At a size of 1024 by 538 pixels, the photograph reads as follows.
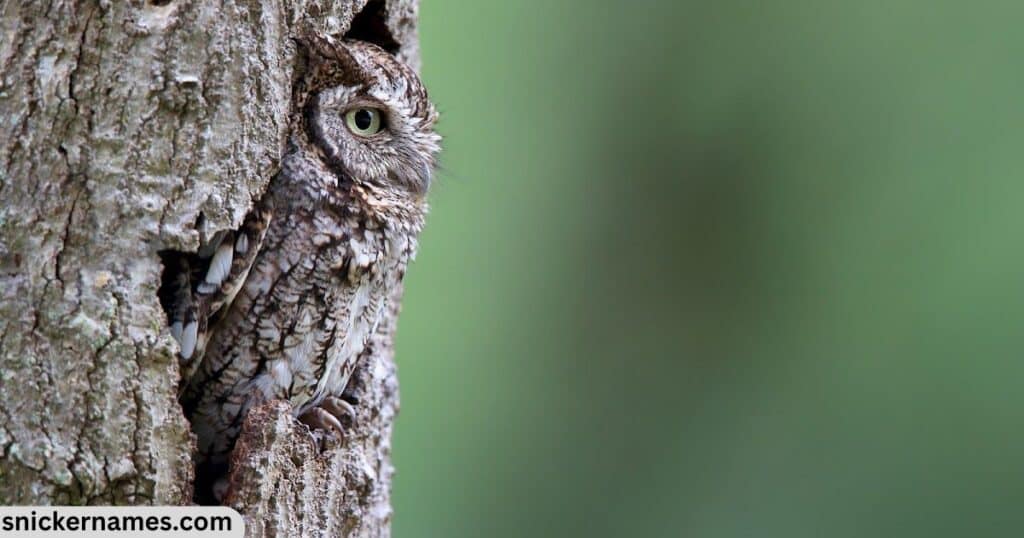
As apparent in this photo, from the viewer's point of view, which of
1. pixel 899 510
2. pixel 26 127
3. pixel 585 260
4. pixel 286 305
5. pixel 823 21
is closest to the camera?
pixel 26 127

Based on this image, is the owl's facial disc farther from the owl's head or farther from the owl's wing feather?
the owl's wing feather

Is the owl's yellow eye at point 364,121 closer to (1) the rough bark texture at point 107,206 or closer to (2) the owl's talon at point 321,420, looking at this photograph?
(1) the rough bark texture at point 107,206

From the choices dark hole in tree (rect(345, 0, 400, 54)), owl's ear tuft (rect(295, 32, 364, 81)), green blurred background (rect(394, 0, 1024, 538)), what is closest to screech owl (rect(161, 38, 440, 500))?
owl's ear tuft (rect(295, 32, 364, 81))

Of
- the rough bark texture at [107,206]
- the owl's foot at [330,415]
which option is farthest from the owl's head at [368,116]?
the owl's foot at [330,415]

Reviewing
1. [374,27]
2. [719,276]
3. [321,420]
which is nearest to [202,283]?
[321,420]

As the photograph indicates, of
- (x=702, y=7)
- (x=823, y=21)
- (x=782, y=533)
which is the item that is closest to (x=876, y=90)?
(x=823, y=21)

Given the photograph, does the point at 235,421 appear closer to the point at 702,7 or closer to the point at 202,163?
the point at 202,163

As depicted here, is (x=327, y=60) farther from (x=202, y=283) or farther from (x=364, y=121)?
(x=202, y=283)
